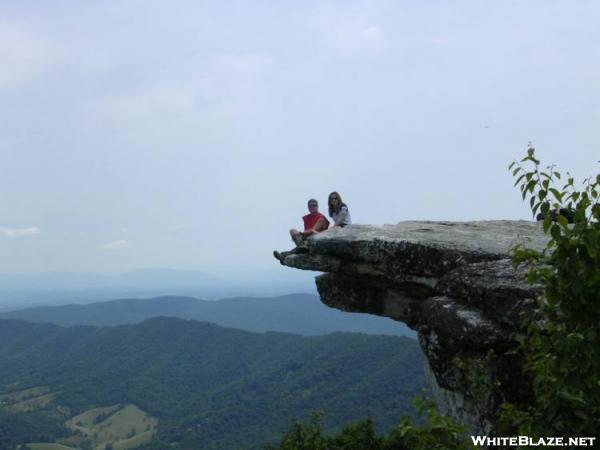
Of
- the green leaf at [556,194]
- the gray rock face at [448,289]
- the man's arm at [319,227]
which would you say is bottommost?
the gray rock face at [448,289]

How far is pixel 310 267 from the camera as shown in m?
21.4

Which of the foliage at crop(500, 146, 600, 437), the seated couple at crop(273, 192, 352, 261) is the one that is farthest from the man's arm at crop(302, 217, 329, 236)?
the foliage at crop(500, 146, 600, 437)

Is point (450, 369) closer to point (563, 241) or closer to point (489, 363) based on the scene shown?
point (489, 363)

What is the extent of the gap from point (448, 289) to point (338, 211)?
6869 millimetres

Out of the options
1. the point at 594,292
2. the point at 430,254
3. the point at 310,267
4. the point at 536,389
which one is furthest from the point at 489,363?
the point at 310,267

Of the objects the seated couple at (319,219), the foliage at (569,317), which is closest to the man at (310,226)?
the seated couple at (319,219)

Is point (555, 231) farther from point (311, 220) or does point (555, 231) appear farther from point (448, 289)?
point (311, 220)

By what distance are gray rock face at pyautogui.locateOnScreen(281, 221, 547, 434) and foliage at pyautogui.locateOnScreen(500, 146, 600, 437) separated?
2420 mm

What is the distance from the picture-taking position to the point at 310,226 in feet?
73.2

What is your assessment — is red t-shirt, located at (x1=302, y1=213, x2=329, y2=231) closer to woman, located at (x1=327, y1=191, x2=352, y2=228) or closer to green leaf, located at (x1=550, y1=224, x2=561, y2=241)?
woman, located at (x1=327, y1=191, x2=352, y2=228)

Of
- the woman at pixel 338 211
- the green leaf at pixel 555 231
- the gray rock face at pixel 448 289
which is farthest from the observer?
the woman at pixel 338 211

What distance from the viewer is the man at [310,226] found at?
71.5 feet

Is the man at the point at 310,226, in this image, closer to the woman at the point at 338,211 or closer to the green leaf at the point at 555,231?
the woman at the point at 338,211

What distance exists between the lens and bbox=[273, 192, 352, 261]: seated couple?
21688mm
